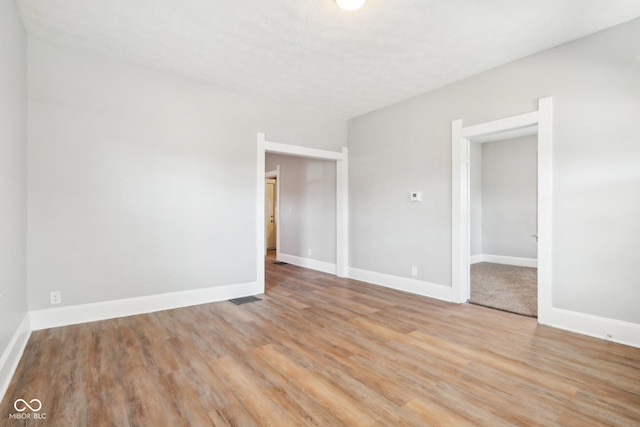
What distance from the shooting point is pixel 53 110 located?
301 cm

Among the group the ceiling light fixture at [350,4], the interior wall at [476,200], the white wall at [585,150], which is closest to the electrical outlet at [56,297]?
the ceiling light fixture at [350,4]

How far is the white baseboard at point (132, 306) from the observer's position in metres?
2.99

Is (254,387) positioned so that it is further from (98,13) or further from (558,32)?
(558,32)

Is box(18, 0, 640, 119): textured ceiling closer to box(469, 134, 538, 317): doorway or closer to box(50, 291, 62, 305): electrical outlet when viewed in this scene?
box(50, 291, 62, 305): electrical outlet

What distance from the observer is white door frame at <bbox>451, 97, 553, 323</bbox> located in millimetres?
Answer: 3072

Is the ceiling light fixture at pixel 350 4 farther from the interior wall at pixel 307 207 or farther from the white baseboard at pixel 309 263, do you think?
the white baseboard at pixel 309 263

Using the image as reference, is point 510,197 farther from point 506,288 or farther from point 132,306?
point 132,306

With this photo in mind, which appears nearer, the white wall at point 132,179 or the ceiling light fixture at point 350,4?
the ceiling light fixture at point 350,4

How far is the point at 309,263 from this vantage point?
6.18 m

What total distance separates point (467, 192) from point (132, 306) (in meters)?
4.17

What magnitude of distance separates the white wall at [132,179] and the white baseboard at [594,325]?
11.4 ft

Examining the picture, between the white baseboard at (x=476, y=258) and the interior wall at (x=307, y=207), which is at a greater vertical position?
the interior wall at (x=307, y=207)

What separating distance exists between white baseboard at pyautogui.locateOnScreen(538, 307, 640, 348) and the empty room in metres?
0.01

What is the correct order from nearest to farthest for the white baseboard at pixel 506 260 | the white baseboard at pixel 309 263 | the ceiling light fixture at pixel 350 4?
the ceiling light fixture at pixel 350 4, the white baseboard at pixel 309 263, the white baseboard at pixel 506 260
